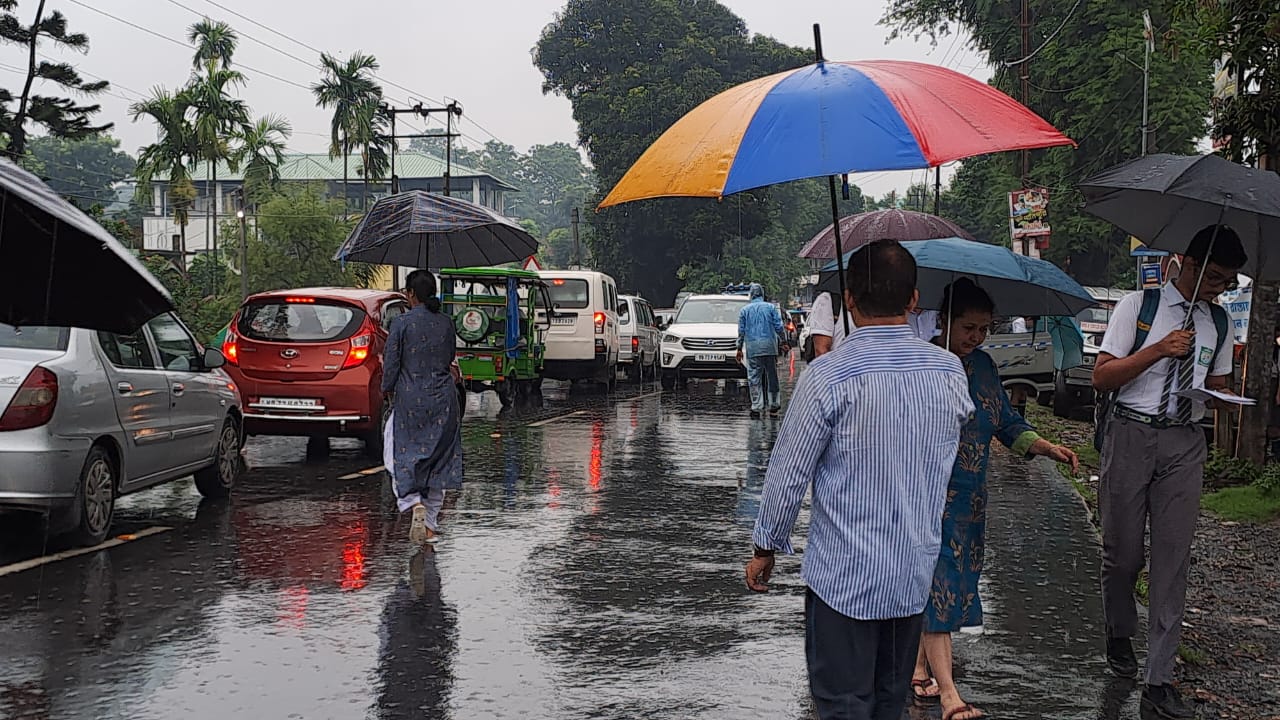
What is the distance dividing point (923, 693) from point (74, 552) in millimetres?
5548

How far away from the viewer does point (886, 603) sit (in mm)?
3891

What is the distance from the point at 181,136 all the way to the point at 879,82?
51.9 metres

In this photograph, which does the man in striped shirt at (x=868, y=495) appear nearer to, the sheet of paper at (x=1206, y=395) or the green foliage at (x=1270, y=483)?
the sheet of paper at (x=1206, y=395)

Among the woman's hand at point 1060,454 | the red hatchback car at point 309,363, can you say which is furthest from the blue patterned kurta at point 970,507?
the red hatchback car at point 309,363

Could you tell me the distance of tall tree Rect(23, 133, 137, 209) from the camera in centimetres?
8631

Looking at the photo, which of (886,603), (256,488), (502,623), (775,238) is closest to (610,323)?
(256,488)

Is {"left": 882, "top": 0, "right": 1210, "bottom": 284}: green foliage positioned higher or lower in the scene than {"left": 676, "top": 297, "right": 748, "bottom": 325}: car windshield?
higher

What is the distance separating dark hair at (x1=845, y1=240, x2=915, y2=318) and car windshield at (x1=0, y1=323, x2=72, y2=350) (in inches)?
244

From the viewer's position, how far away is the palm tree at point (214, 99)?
53.8 metres

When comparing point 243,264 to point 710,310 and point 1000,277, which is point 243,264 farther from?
point 1000,277

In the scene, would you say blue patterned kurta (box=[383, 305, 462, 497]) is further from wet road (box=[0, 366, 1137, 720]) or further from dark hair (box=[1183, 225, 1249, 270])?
dark hair (box=[1183, 225, 1249, 270])

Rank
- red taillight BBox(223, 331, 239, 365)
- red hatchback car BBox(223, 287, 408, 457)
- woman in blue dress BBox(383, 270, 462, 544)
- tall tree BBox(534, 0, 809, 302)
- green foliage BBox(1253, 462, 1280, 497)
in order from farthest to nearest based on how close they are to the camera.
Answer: tall tree BBox(534, 0, 809, 302) < red taillight BBox(223, 331, 239, 365) < red hatchback car BBox(223, 287, 408, 457) < green foliage BBox(1253, 462, 1280, 497) < woman in blue dress BBox(383, 270, 462, 544)

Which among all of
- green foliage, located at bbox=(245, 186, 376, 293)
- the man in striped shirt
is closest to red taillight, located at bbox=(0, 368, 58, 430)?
the man in striped shirt

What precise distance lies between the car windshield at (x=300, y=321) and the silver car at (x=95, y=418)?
9.00 feet
